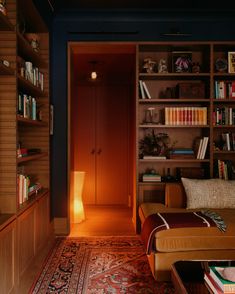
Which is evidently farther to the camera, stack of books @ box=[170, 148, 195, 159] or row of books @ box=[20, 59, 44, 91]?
stack of books @ box=[170, 148, 195, 159]

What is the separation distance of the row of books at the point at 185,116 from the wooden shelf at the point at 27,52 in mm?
1636

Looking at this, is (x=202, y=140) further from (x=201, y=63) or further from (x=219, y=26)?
(x=219, y=26)

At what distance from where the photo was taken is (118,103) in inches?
234

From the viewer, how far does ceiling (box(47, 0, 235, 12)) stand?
12.1 feet

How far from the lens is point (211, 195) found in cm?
326

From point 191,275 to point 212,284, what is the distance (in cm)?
26

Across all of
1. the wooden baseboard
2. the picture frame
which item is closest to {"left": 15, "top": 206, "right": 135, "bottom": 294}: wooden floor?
the wooden baseboard

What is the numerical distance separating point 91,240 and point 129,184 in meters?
2.32

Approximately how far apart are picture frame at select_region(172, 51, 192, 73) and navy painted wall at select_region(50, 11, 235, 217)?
8.4 inches

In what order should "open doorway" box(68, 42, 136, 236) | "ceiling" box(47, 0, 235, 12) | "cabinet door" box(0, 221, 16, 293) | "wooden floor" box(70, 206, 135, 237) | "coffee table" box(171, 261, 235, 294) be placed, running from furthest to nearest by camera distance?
"open doorway" box(68, 42, 136, 236)
"wooden floor" box(70, 206, 135, 237)
"ceiling" box(47, 0, 235, 12)
"cabinet door" box(0, 221, 16, 293)
"coffee table" box(171, 261, 235, 294)

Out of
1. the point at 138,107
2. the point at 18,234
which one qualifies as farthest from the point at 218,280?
the point at 138,107

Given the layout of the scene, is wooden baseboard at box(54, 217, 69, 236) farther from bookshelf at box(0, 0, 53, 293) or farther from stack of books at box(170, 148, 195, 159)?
stack of books at box(170, 148, 195, 159)

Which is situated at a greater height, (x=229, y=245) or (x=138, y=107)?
(x=138, y=107)

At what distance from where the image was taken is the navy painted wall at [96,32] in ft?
13.1
